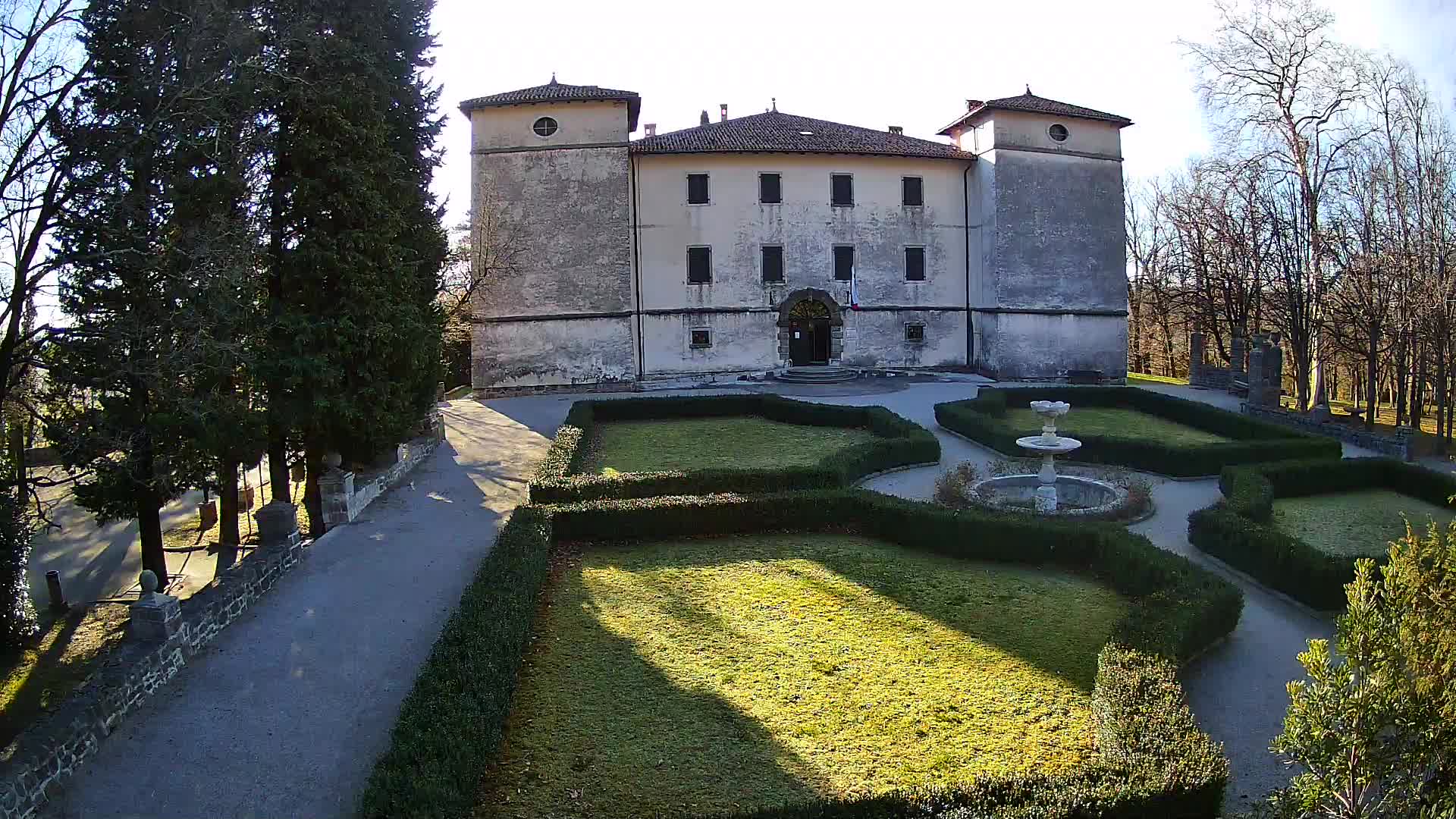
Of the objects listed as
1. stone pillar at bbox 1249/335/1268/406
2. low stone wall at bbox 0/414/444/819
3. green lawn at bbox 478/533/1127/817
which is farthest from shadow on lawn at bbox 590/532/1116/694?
stone pillar at bbox 1249/335/1268/406

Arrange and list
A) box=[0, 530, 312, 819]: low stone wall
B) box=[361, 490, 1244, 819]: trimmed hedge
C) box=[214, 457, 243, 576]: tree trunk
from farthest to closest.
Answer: box=[214, 457, 243, 576]: tree trunk, box=[0, 530, 312, 819]: low stone wall, box=[361, 490, 1244, 819]: trimmed hedge

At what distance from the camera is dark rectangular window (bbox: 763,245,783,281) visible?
1243 inches

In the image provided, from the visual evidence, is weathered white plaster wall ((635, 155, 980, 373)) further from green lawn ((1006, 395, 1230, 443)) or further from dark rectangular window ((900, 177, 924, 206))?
green lawn ((1006, 395, 1230, 443))

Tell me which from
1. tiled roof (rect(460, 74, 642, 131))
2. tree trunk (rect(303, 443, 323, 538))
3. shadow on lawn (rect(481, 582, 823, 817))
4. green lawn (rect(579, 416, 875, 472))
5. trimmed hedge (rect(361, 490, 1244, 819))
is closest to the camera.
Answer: trimmed hedge (rect(361, 490, 1244, 819))

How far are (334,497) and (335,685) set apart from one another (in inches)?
254

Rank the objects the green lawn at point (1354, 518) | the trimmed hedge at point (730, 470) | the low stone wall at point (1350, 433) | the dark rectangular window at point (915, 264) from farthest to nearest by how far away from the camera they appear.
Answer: the dark rectangular window at point (915, 264), the low stone wall at point (1350, 433), the trimmed hedge at point (730, 470), the green lawn at point (1354, 518)

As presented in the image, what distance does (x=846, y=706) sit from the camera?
7.18m

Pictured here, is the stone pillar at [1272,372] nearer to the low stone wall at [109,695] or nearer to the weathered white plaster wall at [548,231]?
the weathered white plaster wall at [548,231]

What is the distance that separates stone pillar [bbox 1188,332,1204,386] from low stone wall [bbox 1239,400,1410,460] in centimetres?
808

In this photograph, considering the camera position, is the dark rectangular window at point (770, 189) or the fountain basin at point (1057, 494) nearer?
the fountain basin at point (1057, 494)

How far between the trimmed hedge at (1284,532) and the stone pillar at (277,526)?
1181 cm

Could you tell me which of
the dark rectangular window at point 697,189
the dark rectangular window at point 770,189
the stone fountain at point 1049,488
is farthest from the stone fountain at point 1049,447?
the dark rectangular window at point 697,189

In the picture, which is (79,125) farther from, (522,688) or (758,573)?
(758,573)

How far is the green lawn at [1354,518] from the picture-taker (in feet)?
39.4
